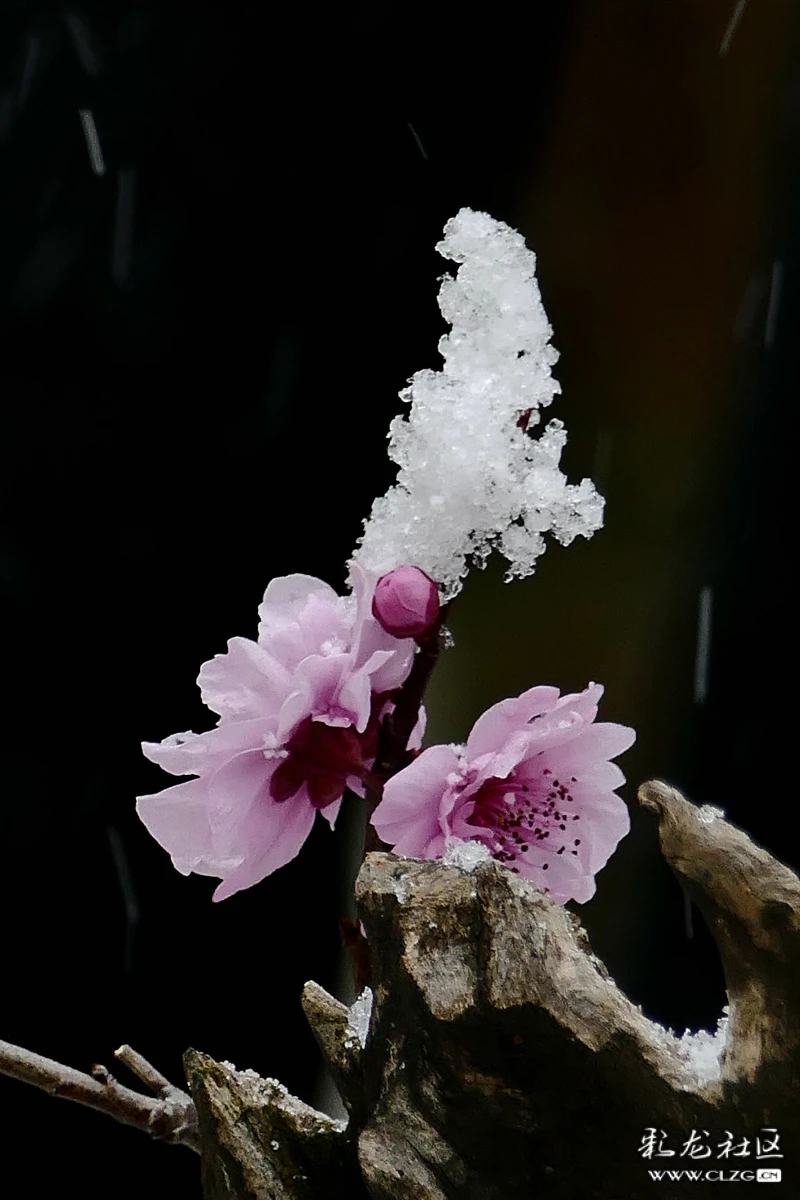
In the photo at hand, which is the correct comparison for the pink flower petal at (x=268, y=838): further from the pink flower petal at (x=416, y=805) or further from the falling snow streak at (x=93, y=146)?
the falling snow streak at (x=93, y=146)

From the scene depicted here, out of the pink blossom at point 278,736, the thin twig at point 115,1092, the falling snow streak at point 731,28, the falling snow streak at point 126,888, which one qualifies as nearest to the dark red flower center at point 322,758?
the pink blossom at point 278,736

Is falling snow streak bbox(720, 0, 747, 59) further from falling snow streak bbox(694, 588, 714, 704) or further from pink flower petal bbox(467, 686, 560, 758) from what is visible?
pink flower petal bbox(467, 686, 560, 758)

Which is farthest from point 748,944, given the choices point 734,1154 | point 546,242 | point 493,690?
point 546,242

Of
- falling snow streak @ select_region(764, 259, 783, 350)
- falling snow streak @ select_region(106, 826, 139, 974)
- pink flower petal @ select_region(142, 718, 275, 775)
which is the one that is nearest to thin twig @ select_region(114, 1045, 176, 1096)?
pink flower petal @ select_region(142, 718, 275, 775)

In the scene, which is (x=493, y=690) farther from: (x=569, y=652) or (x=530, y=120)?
(x=530, y=120)

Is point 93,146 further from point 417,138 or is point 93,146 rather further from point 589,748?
point 589,748

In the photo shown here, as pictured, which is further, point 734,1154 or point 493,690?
point 493,690
